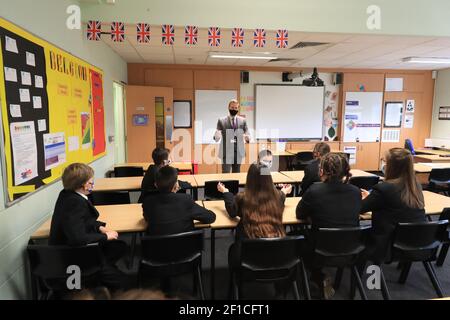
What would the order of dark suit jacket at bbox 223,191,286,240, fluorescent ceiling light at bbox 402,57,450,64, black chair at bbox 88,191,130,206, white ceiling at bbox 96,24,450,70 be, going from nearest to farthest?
dark suit jacket at bbox 223,191,286,240 < black chair at bbox 88,191,130,206 < white ceiling at bbox 96,24,450,70 < fluorescent ceiling light at bbox 402,57,450,64

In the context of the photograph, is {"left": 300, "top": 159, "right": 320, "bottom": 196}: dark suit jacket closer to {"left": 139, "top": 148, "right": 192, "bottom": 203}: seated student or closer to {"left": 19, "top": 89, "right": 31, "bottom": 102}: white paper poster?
{"left": 139, "top": 148, "right": 192, "bottom": 203}: seated student

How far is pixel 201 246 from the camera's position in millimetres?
2189

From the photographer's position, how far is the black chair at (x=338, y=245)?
2186 mm

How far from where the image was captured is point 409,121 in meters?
8.03

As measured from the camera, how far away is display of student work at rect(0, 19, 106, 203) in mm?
2129

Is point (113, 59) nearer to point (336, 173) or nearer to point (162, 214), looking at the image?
point (162, 214)

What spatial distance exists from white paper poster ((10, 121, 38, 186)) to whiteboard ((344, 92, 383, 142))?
712 centimetres

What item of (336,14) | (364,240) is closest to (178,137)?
(336,14)

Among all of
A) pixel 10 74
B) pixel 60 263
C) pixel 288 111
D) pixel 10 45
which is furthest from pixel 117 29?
pixel 288 111

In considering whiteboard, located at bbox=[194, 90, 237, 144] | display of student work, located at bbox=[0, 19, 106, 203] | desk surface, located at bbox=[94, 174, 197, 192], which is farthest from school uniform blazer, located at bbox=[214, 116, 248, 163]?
whiteboard, located at bbox=[194, 90, 237, 144]

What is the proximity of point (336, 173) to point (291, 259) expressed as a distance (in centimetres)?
73

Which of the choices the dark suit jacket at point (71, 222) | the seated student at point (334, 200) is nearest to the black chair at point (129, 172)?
the dark suit jacket at point (71, 222)

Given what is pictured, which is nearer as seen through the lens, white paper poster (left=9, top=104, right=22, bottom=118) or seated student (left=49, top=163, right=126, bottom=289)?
seated student (left=49, top=163, right=126, bottom=289)

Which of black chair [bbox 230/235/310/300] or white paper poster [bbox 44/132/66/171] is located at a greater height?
white paper poster [bbox 44/132/66/171]
